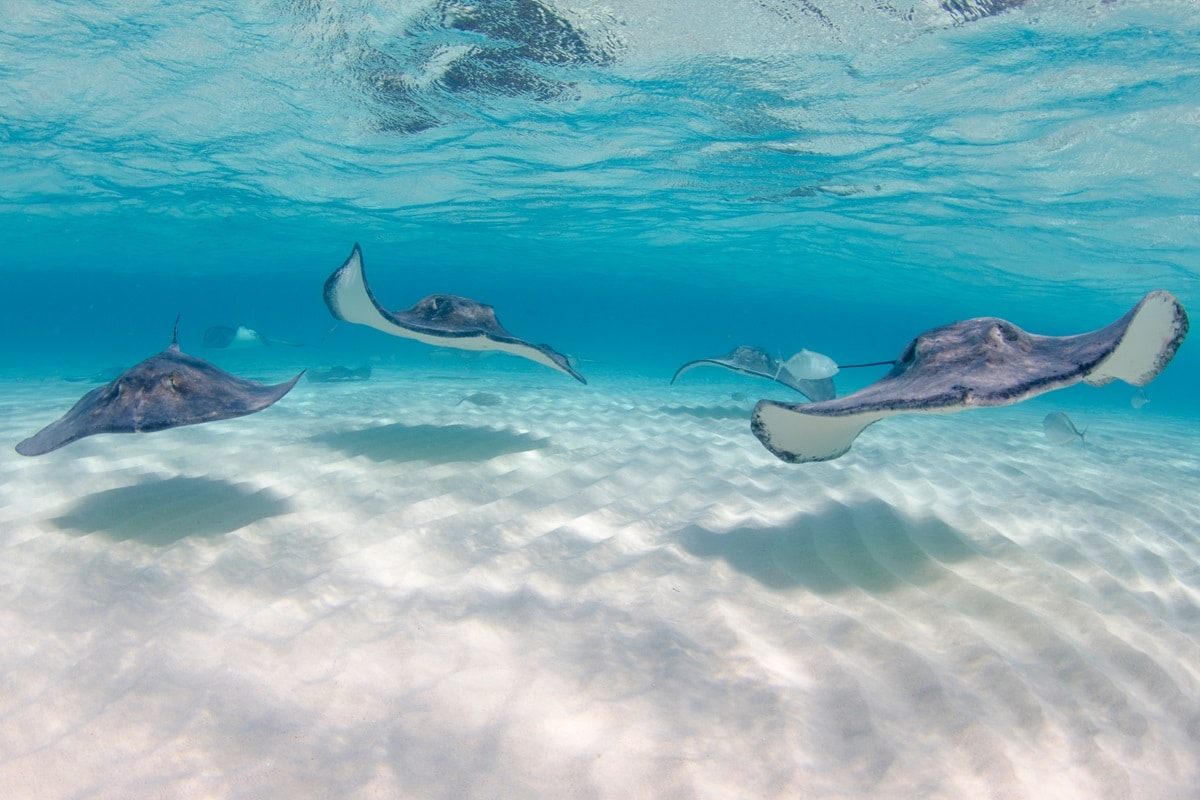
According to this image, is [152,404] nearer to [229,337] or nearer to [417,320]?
[417,320]

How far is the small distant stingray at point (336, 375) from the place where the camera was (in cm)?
1648

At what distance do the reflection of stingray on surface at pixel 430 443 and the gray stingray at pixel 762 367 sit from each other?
340 centimetres

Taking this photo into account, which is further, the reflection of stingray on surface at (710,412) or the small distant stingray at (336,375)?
the small distant stingray at (336,375)

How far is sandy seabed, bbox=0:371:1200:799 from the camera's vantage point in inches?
88.0

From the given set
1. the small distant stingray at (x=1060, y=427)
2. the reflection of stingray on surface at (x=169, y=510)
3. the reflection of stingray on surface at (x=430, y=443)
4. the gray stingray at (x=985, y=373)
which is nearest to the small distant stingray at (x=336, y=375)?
the reflection of stingray on surface at (x=430, y=443)

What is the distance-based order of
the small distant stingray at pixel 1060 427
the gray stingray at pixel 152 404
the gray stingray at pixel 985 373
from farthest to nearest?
Result: the small distant stingray at pixel 1060 427 → the gray stingray at pixel 152 404 → the gray stingray at pixel 985 373

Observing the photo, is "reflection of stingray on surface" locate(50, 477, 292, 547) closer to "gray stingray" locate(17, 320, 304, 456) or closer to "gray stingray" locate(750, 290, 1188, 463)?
"gray stingray" locate(17, 320, 304, 456)

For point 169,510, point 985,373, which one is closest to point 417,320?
point 169,510

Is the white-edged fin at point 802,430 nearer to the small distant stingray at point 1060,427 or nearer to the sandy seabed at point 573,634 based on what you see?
the sandy seabed at point 573,634

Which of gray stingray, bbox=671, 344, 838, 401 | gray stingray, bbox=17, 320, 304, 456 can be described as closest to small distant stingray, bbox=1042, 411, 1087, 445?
gray stingray, bbox=671, 344, 838, 401

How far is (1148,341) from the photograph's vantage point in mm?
3238

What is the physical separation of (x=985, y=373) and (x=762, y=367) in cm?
739

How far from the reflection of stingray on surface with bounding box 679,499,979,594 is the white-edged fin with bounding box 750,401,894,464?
33.7 inches

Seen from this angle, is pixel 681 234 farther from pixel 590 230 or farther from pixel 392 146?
pixel 392 146
